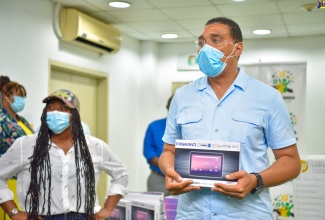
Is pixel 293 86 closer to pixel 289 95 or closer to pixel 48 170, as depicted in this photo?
pixel 289 95

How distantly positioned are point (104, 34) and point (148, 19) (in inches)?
21.3

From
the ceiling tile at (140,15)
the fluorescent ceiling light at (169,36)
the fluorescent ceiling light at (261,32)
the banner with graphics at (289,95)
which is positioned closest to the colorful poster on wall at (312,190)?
the banner with graphics at (289,95)

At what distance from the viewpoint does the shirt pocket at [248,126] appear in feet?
5.29

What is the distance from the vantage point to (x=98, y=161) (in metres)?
2.60

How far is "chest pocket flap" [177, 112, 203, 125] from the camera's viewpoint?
5.53 feet

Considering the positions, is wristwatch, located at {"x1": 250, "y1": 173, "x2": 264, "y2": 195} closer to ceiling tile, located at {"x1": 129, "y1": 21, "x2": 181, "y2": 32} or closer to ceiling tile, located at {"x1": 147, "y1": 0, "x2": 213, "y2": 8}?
ceiling tile, located at {"x1": 147, "y1": 0, "x2": 213, "y2": 8}

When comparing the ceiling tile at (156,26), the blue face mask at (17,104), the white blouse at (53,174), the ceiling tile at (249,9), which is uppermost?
the ceiling tile at (249,9)

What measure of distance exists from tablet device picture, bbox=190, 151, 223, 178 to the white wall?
3.02 metres

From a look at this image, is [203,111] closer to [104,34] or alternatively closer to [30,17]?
[30,17]

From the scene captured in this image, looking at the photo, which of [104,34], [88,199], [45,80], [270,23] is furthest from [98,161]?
[270,23]

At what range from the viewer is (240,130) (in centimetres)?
162

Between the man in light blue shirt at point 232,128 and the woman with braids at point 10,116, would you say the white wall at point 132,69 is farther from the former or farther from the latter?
the man in light blue shirt at point 232,128

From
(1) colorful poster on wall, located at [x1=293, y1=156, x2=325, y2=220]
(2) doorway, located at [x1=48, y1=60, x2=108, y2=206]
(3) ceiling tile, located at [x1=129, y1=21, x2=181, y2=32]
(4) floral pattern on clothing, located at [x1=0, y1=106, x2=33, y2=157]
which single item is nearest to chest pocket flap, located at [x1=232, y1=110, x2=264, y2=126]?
(1) colorful poster on wall, located at [x1=293, y1=156, x2=325, y2=220]

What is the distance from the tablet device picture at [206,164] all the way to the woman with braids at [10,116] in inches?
90.5
